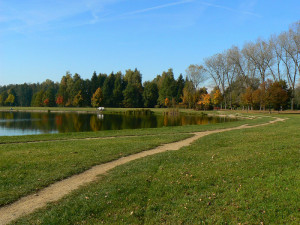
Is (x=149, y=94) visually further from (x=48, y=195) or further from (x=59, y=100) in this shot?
(x=48, y=195)

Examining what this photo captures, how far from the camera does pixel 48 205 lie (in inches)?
215

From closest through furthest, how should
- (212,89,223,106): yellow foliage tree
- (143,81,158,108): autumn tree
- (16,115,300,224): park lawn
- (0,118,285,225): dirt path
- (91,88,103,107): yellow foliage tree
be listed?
(16,115,300,224): park lawn < (0,118,285,225): dirt path < (212,89,223,106): yellow foliage tree < (91,88,103,107): yellow foliage tree < (143,81,158,108): autumn tree

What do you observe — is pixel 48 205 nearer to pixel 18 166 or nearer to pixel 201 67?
pixel 18 166

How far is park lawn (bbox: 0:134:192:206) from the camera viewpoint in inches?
259

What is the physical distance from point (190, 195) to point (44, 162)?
5.74 metres

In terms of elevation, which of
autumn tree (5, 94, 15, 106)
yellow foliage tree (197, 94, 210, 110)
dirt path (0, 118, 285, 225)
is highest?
autumn tree (5, 94, 15, 106)

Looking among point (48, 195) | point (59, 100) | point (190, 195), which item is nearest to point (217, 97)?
point (59, 100)

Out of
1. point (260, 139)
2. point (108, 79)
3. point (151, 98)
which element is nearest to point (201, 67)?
point (151, 98)

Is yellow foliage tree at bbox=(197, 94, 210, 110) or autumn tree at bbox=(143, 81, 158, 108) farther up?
autumn tree at bbox=(143, 81, 158, 108)

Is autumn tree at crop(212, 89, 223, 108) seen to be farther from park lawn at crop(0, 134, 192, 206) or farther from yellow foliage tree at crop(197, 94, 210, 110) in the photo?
park lawn at crop(0, 134, 192, 206)

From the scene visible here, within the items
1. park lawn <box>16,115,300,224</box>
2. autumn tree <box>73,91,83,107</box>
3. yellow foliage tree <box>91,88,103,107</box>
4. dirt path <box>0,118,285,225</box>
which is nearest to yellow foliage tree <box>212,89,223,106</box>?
yellow foliage tree <box>91,88,103,107</box>

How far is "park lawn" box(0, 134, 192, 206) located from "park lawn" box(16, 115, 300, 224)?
1269 mm

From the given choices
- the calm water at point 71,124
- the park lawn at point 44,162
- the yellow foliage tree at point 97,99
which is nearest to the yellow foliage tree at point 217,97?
the calm water at point 71,124

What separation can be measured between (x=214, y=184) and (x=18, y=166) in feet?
21.3
